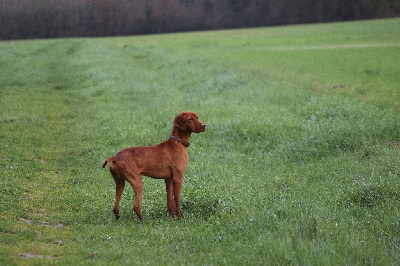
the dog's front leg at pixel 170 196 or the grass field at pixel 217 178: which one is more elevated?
the dog's front leg at pixel 170 196

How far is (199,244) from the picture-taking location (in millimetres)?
6867

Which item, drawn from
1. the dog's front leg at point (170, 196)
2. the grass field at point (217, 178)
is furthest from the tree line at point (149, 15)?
the dog's front leg at point (170, 196)

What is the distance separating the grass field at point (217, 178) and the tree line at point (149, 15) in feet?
225

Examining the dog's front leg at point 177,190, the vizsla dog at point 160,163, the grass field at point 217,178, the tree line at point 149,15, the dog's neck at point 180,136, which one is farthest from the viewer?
the tree line at point 149,15

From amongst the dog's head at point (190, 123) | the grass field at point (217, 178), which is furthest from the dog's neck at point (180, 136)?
the grass field at point (217, 178)

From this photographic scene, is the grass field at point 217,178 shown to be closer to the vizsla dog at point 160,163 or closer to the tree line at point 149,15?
the vizsla dog at point 160,163

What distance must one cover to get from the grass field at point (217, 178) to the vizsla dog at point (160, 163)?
0.45 meters

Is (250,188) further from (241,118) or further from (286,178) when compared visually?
(241,118)

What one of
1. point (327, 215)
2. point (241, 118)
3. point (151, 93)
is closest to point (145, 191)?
point (327, 215)

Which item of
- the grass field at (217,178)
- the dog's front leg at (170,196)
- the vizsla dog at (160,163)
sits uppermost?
the vizsla dog at (160,163)

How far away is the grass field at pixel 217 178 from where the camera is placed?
21.5ft

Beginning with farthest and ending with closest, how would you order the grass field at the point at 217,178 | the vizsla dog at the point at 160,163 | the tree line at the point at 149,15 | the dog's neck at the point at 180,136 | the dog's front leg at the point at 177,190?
the tree line at the point at 149,15
the dog's neck at the point at 180,136
the dog's front leg at the point at 177,190
the vizsla dog at the point at 160,163
the grass field at the point at 217,178

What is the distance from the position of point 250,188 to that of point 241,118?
6107 millimetres

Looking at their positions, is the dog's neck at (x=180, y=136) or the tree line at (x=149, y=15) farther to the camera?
the tree line at (x=149, y=15)
